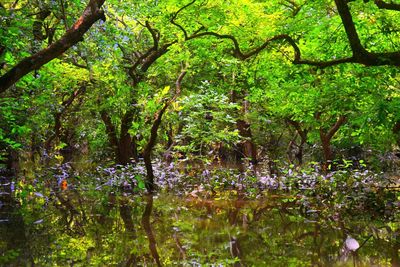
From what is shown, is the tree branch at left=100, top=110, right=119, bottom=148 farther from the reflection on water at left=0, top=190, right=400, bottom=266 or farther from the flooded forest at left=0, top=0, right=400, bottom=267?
the reflection on water at left=0, top=190, right=400, bottom=266

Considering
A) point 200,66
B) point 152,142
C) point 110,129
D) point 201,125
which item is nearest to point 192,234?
point 152,142

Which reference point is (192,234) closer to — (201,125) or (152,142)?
(152,142)

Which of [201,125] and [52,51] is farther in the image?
[201,125]

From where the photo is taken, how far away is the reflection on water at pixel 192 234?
5.83 meters

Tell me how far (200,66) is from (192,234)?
33.7 ft

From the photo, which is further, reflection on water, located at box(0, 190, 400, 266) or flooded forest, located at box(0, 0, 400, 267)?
flooded forest, located at box(0, 0, 400, 267)

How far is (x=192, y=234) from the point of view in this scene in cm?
727

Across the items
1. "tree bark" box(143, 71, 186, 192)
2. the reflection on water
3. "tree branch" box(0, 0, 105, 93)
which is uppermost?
"tree branch" box(0, 0, 105, 93)

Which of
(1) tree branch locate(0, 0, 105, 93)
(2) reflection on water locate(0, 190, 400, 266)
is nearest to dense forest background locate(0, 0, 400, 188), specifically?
(1) tree branch locate(0, 0, 105, 93)

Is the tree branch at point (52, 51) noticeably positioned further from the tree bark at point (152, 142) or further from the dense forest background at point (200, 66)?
the tree bark at point (152, 142)

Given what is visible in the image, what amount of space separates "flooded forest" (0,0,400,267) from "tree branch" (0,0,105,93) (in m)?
0.02

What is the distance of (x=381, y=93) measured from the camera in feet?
27.3

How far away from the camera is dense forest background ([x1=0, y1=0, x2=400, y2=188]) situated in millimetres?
7520

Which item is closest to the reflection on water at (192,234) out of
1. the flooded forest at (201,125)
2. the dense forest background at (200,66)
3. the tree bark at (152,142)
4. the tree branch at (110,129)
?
the flooded forest at (201,125)
